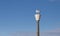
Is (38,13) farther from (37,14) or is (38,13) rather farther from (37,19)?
(37,19)

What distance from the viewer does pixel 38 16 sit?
20.5 ft

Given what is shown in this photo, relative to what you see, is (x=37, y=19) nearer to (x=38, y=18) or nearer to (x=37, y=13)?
(x=38, y=18)

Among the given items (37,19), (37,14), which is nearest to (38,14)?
(37,14)

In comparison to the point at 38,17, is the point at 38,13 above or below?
above

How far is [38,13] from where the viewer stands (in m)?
6.38

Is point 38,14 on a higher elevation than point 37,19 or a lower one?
higher

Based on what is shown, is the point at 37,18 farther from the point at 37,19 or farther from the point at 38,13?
the point at 38,13

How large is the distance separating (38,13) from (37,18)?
479mm

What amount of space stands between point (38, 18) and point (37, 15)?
29 centimetres

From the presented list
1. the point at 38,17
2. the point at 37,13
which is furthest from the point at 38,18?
the point at 37,13

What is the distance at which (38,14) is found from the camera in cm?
630

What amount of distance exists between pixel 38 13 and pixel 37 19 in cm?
57

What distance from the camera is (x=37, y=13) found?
21.0 ft

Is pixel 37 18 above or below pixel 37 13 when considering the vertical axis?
below
